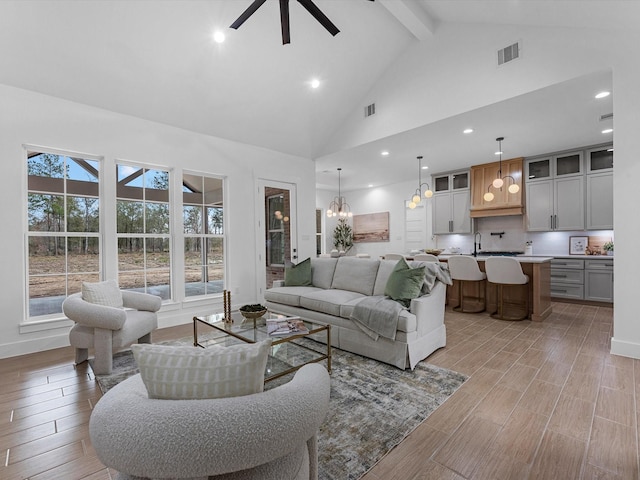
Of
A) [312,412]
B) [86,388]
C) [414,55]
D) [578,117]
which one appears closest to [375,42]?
[414,55]

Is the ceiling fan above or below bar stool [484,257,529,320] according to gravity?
above

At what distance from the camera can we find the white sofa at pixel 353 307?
2.87 metres

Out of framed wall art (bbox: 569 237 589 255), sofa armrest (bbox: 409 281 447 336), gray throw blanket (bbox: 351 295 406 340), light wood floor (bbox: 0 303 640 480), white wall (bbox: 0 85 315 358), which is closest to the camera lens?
light wood floor (bbox: 0 303 640 480)

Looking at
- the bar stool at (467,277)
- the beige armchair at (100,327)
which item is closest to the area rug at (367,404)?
the beige armchair at (100,327)

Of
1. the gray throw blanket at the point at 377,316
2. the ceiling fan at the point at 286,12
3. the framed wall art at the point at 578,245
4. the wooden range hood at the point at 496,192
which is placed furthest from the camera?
the wooden range hood at the point at 496,192

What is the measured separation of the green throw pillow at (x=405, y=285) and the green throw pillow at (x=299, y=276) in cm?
145

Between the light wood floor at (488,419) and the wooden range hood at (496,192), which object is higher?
the wooden range hood at (496,192)

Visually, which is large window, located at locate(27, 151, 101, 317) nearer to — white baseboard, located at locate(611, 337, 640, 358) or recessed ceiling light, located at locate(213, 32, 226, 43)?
recessed ceiling light, located at locate(213, 32, 226, 43)

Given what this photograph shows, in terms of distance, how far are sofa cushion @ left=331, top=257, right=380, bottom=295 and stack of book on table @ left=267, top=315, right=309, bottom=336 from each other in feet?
4.09

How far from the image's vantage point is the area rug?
1.72 m

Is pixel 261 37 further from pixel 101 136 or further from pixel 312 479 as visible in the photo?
pixel 312 479

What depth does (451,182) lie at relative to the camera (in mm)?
7230

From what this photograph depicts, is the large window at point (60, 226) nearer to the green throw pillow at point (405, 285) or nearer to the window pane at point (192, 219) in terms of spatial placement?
the window pane at point (192, 219)

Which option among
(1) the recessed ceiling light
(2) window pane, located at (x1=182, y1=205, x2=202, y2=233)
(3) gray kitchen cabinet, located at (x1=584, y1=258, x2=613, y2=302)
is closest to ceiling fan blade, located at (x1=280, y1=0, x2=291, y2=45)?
(1) the recessed ceiling light
